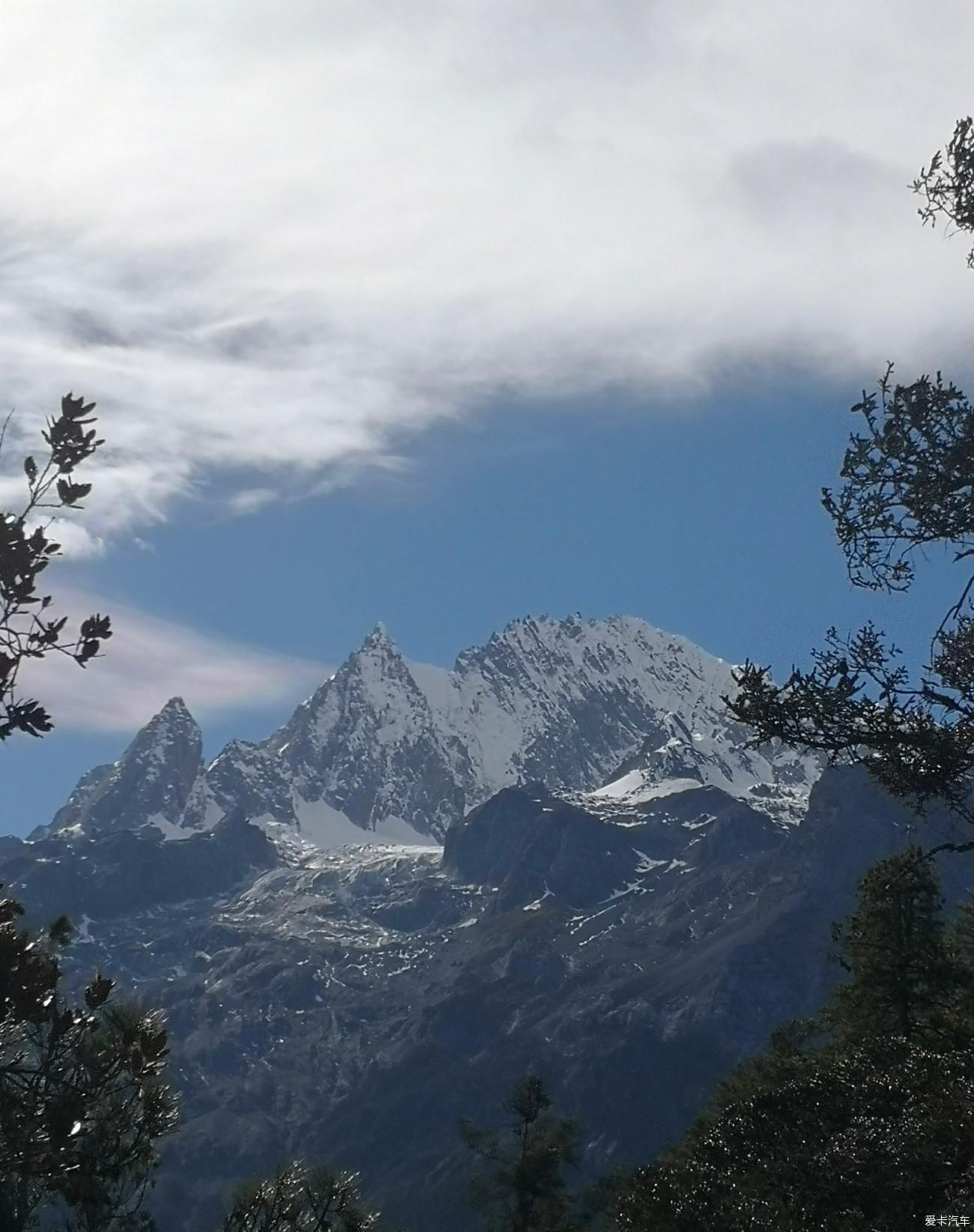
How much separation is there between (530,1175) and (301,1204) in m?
22.2

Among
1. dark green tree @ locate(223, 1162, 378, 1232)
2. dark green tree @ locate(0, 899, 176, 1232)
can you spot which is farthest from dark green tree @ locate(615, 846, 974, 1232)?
dark green tree @ locate(0, 899, 176, 1232)

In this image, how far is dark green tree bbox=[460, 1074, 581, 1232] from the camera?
45906 millimetres

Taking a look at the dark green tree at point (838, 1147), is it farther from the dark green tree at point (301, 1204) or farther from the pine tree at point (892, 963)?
the dark green tree at point (301, 1204)

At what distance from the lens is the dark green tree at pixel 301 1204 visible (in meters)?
23.2

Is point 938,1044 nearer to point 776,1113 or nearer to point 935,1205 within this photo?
point 776,1113

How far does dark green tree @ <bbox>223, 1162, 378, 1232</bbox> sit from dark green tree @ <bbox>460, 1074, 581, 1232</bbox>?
54.2ft

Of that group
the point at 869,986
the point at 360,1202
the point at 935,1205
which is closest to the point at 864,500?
the point at 935,1205

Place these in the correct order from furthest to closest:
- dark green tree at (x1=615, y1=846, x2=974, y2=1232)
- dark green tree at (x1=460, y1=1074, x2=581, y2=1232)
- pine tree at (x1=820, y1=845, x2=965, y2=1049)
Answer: dark green tree at (x1=460, y1=1074, x2=581, y2=1232)
pine tree at (x1=820, y1=845, x2=965, y2=1049)
dark green tree at (x1=615, y1=846, x2=974, y2=1232)

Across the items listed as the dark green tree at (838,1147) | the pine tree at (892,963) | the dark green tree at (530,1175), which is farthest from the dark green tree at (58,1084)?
the dark green tree at (530,1175)

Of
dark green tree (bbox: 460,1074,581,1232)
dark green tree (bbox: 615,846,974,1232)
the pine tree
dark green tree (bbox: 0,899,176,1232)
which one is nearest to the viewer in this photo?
dark green tree (bbox: 0,899,176,1232)

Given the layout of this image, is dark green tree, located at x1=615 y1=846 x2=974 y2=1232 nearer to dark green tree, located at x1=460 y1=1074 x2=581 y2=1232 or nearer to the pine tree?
the pine tree

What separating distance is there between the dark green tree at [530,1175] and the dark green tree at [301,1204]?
1651 centimetres

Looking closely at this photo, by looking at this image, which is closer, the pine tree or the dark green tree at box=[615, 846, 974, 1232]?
the dark green tree at box=[615, 846, 974, 1232]

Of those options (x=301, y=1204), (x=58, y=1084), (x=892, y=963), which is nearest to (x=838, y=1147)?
(x=301, y=1204)
